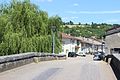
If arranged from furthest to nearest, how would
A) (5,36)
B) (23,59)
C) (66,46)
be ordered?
1. (66,46)
2. (5,36)
3. (23,59)

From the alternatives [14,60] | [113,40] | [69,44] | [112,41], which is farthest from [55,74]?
[69,44]

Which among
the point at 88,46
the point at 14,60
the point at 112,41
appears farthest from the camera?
the point at 88,46

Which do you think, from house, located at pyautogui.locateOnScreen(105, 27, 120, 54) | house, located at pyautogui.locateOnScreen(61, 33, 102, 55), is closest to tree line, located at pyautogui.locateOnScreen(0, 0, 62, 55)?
house, located at pyautogui.locateOnScreen(105, 27, 120, 54)

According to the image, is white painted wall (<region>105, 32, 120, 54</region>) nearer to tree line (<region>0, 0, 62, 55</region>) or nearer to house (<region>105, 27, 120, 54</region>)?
house (<region>105, 27, 120, 54</region>)

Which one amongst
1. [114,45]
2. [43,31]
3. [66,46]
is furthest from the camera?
[66,46]

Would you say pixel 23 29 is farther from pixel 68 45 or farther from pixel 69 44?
pixel 69 44

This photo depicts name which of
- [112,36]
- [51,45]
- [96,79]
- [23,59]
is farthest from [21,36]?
[112,36]

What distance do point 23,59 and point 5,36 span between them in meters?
23.2

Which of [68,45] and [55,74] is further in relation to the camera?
[68,45]

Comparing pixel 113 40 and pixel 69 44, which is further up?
pixel 69 44

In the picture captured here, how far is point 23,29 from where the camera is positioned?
161ft

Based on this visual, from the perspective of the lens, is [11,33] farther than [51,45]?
No

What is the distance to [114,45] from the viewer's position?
3076 inches

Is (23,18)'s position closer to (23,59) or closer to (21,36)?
(21,36)
